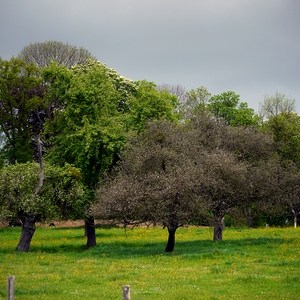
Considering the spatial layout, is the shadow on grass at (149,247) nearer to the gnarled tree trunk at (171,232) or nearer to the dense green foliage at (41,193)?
the gnarled tree trunk at (171,232)

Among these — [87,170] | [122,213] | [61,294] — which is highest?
[87,170]

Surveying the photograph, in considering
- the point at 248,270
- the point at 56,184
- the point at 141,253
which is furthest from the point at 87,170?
the point at 248,270

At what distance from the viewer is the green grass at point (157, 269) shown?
71.8 feet

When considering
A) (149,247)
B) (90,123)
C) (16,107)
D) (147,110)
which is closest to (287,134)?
(147,110)

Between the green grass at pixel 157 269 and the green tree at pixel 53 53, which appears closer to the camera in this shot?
the green grass at pixel 157 269

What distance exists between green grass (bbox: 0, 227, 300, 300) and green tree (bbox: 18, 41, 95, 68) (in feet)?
132

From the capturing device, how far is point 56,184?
40375 millimetres

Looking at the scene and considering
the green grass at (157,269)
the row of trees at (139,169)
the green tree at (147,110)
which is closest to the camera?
the green grass at (157,269)

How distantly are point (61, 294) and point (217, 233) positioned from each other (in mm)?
22176

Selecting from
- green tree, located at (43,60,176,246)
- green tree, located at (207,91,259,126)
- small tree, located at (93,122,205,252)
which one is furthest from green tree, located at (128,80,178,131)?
green tree, located at (207,91,259,126)

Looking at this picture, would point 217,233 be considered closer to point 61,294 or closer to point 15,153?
point 61,294

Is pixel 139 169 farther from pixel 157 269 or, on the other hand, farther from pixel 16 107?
pixel 16 107

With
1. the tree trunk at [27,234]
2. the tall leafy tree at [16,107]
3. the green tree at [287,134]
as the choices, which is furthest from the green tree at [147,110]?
the tall leafy tree at [16,107]

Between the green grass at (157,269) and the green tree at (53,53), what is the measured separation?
40.1 m
